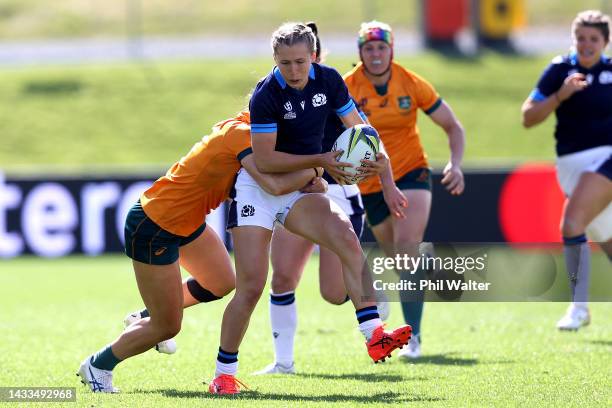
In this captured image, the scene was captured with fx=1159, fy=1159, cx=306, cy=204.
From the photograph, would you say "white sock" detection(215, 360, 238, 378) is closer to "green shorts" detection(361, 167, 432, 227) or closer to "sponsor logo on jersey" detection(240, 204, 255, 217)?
"sponsor logo on jersey" detection(240, 204, 255, 217)

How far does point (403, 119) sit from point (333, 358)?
78.3 inches

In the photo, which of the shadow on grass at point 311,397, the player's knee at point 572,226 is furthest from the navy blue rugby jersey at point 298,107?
the player's knee at point 572,226

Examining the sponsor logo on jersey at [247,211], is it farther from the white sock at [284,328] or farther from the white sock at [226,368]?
the white sock at [284,328]

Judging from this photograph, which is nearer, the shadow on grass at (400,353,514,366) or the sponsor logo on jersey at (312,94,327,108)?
the sponsor logo on jersey at (312,94,327,108)

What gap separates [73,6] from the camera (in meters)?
40.2

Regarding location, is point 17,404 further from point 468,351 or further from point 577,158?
point 577,158

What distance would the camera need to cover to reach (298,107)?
22.1 feet

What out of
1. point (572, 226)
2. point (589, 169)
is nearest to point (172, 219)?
point (572, 226)

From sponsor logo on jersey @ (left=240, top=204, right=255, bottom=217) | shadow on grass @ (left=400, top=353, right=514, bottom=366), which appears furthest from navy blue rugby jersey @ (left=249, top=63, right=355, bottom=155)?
shadow on grass @ (left=400, top=353, right=514, bottom=366)

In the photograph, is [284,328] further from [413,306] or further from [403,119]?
[403,119]

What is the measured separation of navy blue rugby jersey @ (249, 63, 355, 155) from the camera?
669 cm

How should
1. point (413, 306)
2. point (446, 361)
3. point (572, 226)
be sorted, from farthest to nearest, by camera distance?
1. point (572, 226)
2. point (413, 306)
3. point (446, 361)

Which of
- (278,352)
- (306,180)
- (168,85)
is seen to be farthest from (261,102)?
(168,85)

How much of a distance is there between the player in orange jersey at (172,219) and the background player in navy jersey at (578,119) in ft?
12.0
